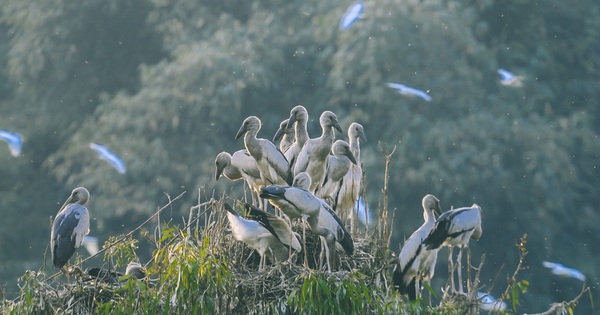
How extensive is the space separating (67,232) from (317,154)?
182cm

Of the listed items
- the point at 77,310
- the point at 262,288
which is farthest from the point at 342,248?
the point at 77,310

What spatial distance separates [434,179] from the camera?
15.7m

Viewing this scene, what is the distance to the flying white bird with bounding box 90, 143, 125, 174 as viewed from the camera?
16328 millimetres

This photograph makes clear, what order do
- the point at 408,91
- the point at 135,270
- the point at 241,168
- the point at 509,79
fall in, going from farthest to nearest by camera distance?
1. the point at 509,79
2. the point at 408,91
3. the point at 241,168
4. the point at 135,270

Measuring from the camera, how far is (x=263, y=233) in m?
8.27

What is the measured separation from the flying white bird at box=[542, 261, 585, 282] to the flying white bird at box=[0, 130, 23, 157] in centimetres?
653

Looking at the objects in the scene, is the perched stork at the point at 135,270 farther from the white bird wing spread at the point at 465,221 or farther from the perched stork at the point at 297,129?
the white bird wing spread at the point at 465,221

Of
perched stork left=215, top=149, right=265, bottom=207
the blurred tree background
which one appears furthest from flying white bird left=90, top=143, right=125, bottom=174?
perched stork left=215, top=149, right=265, bottom=207

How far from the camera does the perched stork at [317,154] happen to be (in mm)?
9617

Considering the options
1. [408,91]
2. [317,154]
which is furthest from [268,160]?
[408,91]

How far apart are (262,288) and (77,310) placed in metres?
1.05

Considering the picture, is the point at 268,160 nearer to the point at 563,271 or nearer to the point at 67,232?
the point at 67,232

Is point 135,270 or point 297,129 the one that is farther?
point 297,129

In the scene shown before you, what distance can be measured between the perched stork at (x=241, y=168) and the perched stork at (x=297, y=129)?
0.26m
